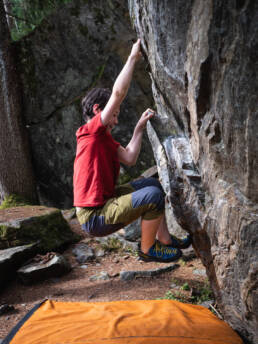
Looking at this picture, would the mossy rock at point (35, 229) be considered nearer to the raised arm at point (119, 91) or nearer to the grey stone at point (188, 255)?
the grey stone at point (188, 255)

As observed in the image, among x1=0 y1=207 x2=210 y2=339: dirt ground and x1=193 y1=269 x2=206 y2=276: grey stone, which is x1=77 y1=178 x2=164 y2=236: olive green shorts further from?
x1=193 y1=269 x2=206 y2=276: grey stone

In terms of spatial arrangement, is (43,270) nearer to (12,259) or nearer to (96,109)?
(12,259)

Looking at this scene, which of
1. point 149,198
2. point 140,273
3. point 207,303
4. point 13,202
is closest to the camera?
point 149,198

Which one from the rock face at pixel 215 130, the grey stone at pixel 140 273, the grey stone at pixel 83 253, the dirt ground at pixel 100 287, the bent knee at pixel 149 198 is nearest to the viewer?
the rock face at pixel 215 130

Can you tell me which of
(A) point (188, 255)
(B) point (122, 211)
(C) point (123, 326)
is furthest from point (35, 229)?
(C) point (123, 326)

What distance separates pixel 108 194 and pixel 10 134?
15.5 feet

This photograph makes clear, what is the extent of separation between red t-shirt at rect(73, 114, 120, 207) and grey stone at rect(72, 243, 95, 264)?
2488mm

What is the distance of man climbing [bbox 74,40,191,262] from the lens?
316 cm

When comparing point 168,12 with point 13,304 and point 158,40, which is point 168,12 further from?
point 13,304

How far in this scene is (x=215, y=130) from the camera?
2535mm

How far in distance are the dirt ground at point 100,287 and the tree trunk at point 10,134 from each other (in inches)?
112

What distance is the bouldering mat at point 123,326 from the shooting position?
8.56 ft

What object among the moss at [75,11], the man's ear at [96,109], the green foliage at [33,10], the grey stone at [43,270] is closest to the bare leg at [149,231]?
the man's ear at [96,109]

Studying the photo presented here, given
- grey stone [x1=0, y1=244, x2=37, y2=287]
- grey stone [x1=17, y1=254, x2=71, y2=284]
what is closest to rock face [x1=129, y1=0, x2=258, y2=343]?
grey stone [x1=17, y1=254, x2=71, y2=284]
